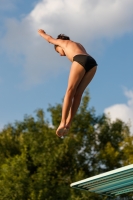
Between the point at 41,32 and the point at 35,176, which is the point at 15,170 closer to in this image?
the point at 35,176

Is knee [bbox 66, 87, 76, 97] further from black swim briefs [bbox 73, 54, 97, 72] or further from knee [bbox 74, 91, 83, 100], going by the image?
black swim briefs [bbox 73, 54, 97, 72]

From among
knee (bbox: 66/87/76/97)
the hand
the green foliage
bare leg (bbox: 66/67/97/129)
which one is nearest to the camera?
knee (bbox: 66/87/76/97)

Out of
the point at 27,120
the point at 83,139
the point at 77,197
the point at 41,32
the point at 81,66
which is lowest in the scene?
the point at 81,66

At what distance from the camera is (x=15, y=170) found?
73.2 ft

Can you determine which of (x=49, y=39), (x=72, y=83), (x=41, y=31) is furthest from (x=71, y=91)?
(x=41, y=31)

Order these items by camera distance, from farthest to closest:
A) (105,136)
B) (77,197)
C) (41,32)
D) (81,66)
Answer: (105,136), (77,197), (41,32), (81,66)

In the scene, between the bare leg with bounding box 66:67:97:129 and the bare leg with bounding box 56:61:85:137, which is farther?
the bare leg with bounding box 66:67:97:129

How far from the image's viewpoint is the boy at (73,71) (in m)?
5.52

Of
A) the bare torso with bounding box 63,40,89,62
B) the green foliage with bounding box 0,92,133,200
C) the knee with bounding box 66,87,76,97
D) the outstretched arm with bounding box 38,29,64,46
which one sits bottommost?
the knee with bounding box 66,87,76,97

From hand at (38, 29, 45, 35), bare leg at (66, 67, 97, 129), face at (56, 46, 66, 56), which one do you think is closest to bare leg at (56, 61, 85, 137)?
bare leg at (66, 67, 97, 129)

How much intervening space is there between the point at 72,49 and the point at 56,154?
710 inches

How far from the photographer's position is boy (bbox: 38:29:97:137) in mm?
5520

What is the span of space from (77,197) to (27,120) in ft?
19.7

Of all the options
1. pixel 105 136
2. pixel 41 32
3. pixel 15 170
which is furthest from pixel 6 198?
pixel 41 32
